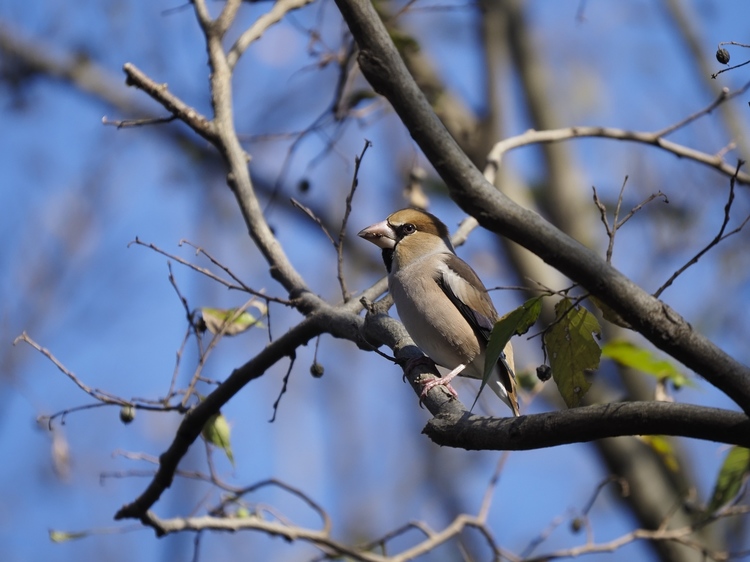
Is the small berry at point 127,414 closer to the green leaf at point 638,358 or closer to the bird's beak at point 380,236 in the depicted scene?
the bird's beak at point 380,236

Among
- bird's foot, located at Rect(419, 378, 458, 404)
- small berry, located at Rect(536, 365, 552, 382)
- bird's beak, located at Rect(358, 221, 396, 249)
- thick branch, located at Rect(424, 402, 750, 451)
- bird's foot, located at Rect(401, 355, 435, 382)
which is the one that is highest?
bird's beak, located at Rect(358, 221, 396, 249)

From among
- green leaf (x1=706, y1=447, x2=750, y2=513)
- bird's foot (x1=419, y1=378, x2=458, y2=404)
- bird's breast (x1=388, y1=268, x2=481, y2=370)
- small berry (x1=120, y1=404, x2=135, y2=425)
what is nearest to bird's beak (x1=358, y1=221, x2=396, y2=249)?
bird's breast (x1=388, y1=268, x2=481, y2=370)

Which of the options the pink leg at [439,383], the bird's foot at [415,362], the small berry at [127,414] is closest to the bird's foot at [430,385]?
the pink leg at [439,383]

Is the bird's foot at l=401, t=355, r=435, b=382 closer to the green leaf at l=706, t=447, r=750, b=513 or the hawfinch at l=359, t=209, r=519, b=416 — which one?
the hawfinch at l=359, t=209, r=519, b=416

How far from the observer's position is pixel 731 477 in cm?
409

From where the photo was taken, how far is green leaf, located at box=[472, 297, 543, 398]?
2.34 meters

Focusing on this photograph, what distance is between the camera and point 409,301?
4.20 metres

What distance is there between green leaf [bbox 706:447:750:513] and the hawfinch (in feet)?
3.54

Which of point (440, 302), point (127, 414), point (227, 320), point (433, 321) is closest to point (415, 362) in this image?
point (433, 321)

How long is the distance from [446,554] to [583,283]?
11583 mm

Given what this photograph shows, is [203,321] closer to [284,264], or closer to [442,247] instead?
[284,264]

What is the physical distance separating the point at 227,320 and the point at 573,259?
2.26 meters

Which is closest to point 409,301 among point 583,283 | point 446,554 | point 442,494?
point 583,283

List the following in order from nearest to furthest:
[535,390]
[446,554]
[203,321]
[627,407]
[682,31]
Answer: [627,407] → [203,321] → [535,390] → [682,31] → [446,554]
